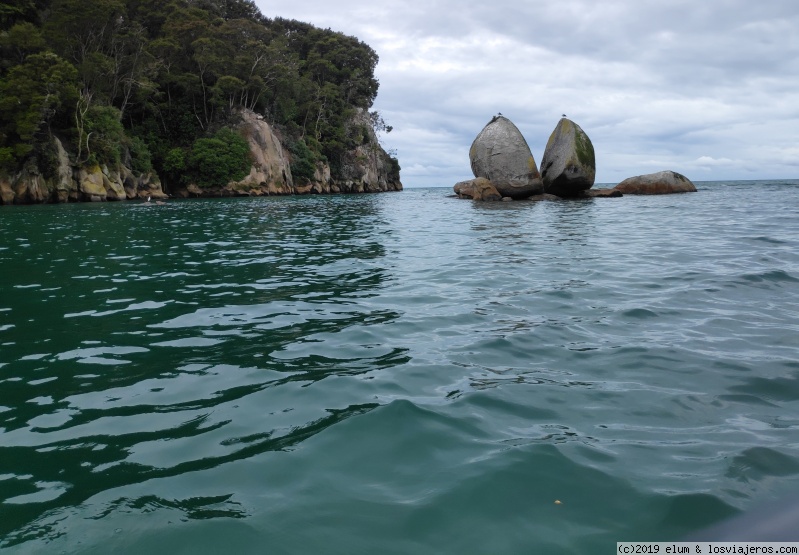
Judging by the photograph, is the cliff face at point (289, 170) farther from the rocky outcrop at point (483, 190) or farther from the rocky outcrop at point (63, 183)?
the rocky outcrop at point (483, 190)

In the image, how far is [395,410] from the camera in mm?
3268

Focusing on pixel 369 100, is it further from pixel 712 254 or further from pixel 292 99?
pixel 712 254

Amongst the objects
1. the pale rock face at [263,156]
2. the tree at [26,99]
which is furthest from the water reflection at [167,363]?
the pale rock face at [263,156]

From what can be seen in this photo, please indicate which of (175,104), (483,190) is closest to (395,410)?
(483,190)

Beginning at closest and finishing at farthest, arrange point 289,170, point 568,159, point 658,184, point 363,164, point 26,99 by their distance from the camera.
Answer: point 26,99, point 568,159, point 658,184, point 289,170, point 363,164

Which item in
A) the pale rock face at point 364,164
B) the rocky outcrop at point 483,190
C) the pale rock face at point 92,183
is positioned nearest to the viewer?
the rocky outcrop at point 483,190

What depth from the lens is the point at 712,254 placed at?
9.20 meters

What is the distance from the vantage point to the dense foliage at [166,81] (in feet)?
98.1

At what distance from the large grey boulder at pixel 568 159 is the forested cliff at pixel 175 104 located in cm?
2712

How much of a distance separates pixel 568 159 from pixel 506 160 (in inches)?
132

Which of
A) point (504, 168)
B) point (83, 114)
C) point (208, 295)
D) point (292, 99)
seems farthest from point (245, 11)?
point (208, 295)

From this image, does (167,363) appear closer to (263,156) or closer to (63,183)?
(63,183)

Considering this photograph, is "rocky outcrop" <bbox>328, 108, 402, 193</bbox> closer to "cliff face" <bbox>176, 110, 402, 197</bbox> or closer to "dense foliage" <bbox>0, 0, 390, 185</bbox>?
"cliff face" <bbox>176, 110, 402, 197</bbox>

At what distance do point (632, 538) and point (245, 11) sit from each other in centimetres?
7051
